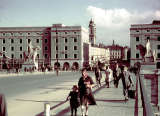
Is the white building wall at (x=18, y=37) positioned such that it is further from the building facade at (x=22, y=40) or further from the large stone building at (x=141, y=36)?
the large stone building at (x=141, y=36)

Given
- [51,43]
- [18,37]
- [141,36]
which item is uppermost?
[18,37]

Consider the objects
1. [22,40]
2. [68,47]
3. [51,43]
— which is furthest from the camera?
[22,40]

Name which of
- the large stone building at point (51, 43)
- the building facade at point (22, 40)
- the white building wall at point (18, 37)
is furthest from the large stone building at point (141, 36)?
the white building wall at point (18, 37)

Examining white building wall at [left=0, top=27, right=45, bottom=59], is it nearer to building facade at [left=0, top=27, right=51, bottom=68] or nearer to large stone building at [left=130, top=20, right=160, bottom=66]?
building facade at [left=0, top=27, right=51, bottom=68]

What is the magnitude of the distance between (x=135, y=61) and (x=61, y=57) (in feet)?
71.4

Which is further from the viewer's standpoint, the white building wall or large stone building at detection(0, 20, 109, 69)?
the white building wall

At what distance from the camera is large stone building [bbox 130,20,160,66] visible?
262ft

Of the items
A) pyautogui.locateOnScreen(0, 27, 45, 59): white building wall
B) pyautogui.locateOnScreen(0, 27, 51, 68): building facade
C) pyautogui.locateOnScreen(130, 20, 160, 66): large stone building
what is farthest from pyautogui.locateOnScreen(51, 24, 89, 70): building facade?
pyautogui.locateOnScreen(130, 20, 160, 66): large stone building

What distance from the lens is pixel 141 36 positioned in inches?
3199

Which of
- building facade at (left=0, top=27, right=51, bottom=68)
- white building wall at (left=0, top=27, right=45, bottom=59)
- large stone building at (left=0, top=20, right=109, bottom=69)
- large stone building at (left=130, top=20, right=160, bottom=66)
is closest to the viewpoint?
large stone building at (left=130, top=20, right=160, bottom=66)

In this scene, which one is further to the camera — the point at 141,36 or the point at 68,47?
the point at 68,47

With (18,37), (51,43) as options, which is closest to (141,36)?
(51,43)

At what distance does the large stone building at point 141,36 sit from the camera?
3147 inches

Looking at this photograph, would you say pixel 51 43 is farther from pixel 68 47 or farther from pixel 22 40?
pixel 22 40
